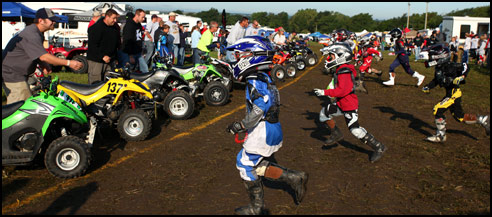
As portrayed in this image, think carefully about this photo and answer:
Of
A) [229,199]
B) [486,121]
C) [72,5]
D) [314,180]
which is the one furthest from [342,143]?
[72,5]

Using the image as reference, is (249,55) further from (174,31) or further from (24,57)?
(174,31)

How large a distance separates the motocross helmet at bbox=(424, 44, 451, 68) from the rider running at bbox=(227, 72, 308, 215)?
4793 millimetres

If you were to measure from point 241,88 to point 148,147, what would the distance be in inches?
271

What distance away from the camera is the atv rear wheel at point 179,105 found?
8.43 metres

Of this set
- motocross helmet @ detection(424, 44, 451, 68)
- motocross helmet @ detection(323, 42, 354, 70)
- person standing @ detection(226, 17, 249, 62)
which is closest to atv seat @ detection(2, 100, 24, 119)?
motocross helmet @ detection(323, 42, 354, 70)

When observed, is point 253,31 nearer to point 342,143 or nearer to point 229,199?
point 342,143

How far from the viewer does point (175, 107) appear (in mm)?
8586

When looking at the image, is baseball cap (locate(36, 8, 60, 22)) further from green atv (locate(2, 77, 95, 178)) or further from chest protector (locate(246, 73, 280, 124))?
chest protector (locate(246, 73, 280, 124))

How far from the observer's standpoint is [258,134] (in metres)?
4.17

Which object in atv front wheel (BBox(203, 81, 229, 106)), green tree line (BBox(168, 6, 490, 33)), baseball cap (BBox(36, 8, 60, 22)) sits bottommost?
atv front wheel (BBox(203, 81, 229, 106))

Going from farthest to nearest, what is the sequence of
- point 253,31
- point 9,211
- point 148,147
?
point 253,31 → point 148,147 → point 9,211

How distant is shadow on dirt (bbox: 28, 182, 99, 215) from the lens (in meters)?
4.38

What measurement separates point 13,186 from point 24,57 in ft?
7.01

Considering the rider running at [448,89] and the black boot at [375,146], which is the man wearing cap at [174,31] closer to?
the rider running at [448,89]
